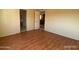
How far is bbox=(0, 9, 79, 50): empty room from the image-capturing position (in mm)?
4492

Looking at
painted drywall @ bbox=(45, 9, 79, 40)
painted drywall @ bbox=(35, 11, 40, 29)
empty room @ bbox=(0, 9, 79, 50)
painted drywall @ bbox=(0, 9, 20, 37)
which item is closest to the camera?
empty room @ bbox=(0, 9, 79, 50)

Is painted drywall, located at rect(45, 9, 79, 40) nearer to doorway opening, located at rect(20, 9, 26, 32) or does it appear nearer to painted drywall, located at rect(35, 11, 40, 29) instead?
painted drywall, located at rect(35, 11, 40, 29)

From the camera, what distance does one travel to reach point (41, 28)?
7355 millimetres

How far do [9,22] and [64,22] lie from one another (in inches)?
118

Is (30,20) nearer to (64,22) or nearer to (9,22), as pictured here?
(9,22)

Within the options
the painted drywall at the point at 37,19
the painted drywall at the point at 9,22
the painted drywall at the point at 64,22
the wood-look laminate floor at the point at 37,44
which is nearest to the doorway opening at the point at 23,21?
the painted drywall at the point at 9,22

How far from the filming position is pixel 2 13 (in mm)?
5000

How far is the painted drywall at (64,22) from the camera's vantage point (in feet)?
15.9

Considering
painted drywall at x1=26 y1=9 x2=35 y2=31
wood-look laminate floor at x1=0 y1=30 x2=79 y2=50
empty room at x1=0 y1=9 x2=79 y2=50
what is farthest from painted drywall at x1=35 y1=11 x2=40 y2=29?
wood-look laminate floor at x1=0 y1=30 x2=79 y2=50

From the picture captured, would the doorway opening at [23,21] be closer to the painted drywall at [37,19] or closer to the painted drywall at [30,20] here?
the painted drywall at [30,20]

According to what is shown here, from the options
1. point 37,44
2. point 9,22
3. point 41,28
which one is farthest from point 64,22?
point 9,22

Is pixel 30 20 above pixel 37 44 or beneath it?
above
